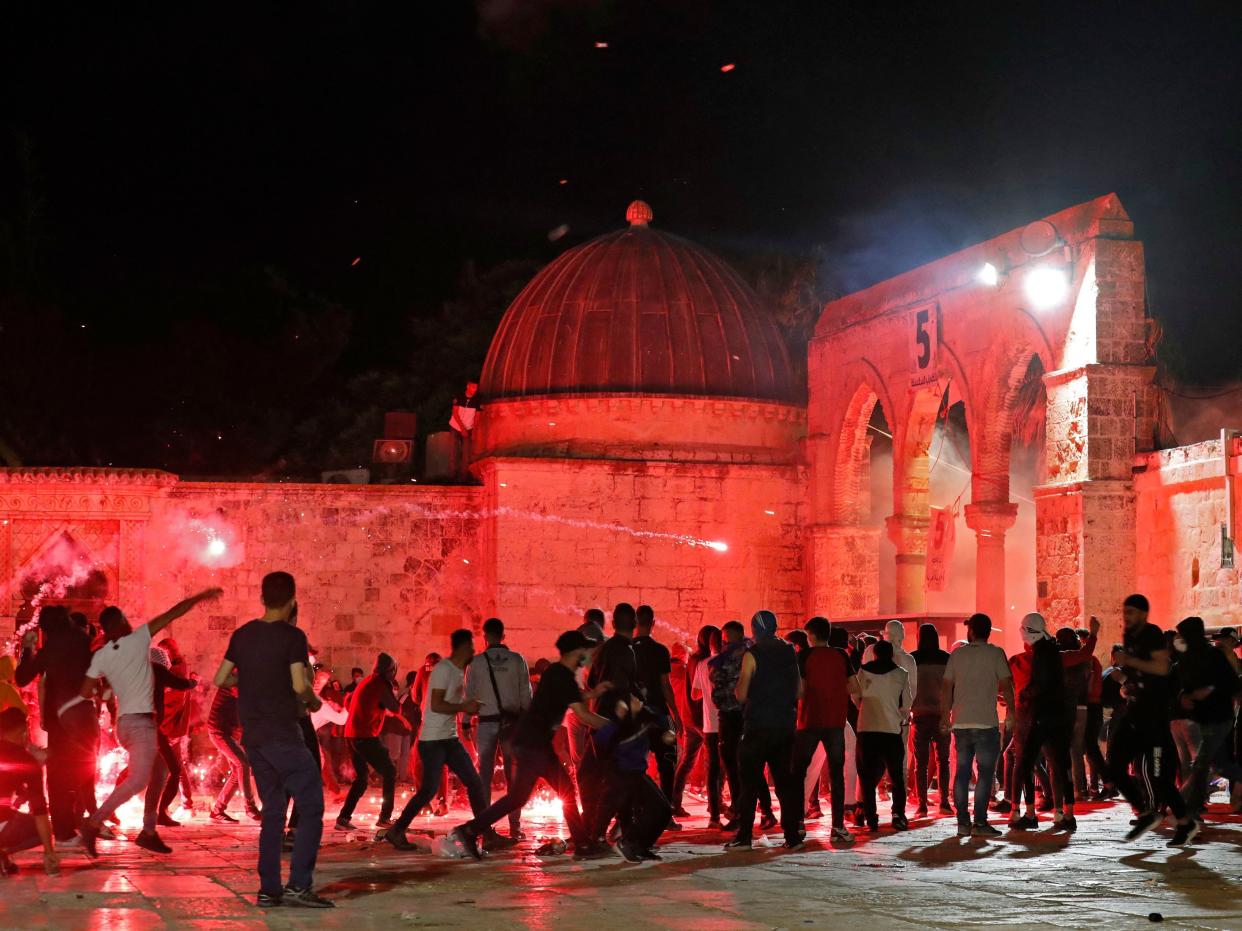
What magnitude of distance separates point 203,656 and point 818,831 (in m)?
13.7

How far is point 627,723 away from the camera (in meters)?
10.9

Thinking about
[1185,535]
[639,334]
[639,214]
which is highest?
[639,214]

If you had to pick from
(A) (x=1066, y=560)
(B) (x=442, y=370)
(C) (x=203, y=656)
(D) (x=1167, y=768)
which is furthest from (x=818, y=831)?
(B) (x=442, y=370)

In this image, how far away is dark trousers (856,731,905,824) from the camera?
12.6 m

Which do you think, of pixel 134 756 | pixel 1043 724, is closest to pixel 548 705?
pixel 134 756

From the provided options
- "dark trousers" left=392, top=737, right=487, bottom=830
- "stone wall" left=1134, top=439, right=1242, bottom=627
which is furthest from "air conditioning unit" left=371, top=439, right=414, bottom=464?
"dark trousers" left=392, top=737, right=487, bottom=830

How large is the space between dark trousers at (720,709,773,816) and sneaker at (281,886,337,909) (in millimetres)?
4507

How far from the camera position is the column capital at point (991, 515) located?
21547 millimetres

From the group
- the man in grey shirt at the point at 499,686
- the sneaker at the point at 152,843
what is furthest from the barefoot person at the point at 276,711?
the man in grey shirt at the point at 499,686

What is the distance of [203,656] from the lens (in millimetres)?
24578

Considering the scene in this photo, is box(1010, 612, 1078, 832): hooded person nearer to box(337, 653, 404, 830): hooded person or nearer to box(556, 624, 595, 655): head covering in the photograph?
box(556, 624, 595, 655): head covering

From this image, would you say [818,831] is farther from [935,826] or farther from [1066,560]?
[1066,560]

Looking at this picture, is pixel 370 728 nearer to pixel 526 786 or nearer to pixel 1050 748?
pixel 526 786

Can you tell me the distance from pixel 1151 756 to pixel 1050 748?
1042 mm
